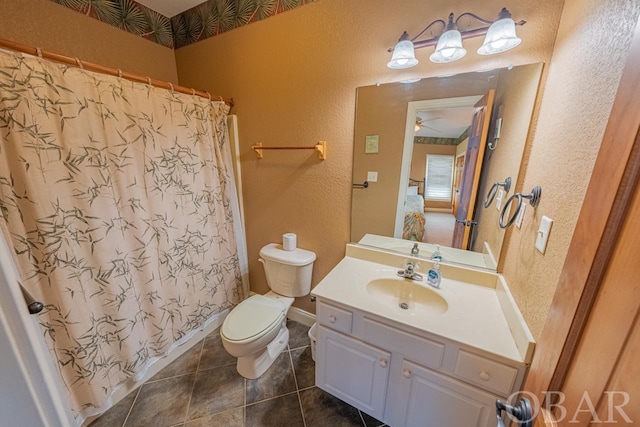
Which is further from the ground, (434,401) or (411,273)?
(411,273)

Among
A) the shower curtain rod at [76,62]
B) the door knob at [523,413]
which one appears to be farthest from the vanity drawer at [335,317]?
the shower curtain rod at [76,62]

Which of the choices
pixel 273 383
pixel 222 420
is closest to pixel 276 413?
pixel 273 383

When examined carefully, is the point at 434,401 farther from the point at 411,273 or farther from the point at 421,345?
the point at 411,273

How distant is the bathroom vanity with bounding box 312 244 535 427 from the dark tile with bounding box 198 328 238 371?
30.2 inches

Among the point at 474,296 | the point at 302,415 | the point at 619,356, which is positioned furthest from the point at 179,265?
the point at 619,356

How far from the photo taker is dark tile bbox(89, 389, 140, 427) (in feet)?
4.25

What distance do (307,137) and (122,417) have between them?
6.52 feet

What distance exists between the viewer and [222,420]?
132 cm

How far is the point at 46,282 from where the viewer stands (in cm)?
105

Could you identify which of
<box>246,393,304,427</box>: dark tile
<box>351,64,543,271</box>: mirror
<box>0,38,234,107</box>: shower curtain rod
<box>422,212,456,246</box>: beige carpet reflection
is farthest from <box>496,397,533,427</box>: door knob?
<box>0,38,234,107</box>: shower curtain rod

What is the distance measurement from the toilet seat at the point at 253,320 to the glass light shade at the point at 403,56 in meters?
1.62

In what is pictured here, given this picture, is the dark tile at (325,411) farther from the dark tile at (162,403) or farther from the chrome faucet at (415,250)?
the chrome faucet at (415,250)

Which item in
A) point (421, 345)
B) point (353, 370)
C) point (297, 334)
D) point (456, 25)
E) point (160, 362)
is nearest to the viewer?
point (421, 345)

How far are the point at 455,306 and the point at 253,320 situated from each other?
3.78 ft
